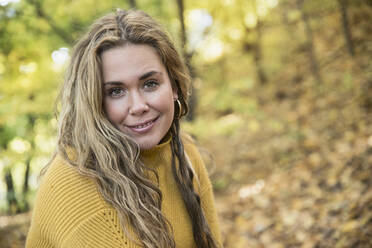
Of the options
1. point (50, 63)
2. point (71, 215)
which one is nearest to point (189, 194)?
point (71, 215)

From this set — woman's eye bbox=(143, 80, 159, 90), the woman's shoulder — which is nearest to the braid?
woman's eye bbox=(143, 80, 159, 90)

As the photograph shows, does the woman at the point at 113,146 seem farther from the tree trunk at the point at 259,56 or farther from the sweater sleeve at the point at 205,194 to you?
the tree trunk at the point at 259,56

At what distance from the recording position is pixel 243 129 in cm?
1077

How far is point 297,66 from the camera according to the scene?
1287cm

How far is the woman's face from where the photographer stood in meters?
1.70

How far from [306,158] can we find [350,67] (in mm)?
5042

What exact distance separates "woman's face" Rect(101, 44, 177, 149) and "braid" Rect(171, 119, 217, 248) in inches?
12.7

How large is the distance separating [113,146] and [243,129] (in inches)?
367

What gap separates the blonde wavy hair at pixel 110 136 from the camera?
5.39ft

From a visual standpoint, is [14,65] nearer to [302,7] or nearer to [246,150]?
[246,150]

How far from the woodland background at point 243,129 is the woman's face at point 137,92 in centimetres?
87

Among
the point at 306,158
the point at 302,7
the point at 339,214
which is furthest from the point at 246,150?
the point at 339,214

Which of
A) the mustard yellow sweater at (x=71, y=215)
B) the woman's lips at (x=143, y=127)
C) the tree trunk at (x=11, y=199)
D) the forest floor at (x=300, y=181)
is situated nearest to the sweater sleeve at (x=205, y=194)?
the forest floor at (x=300, y=181)

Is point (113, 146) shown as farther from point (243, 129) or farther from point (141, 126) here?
point (243, 129)
